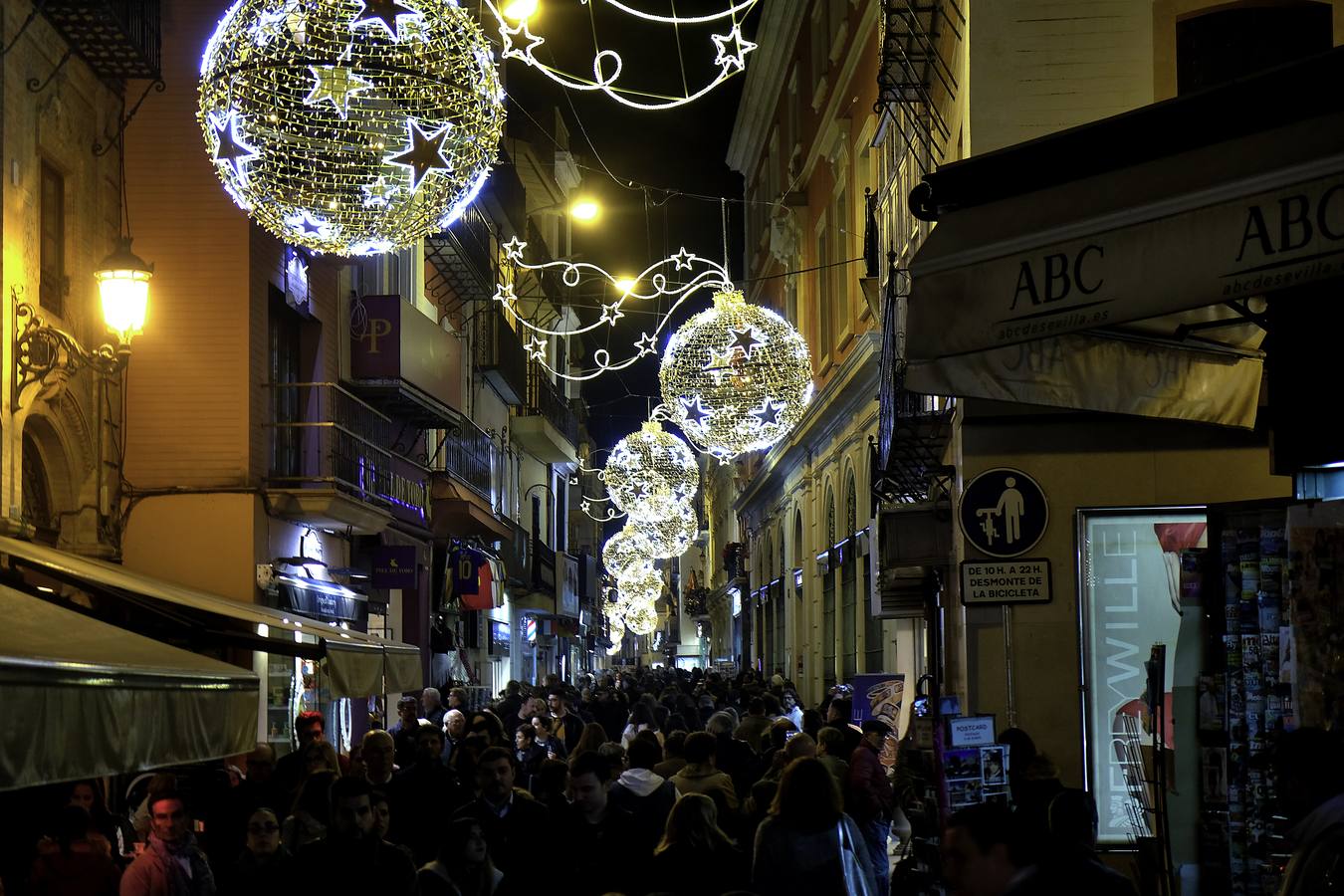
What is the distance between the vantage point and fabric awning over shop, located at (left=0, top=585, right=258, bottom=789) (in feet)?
18.4

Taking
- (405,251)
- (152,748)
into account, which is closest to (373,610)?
(405,251)

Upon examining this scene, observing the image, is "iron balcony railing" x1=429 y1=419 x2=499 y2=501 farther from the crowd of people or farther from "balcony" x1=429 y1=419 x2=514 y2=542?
the crowd of people

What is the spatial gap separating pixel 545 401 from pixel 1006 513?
3384 cm

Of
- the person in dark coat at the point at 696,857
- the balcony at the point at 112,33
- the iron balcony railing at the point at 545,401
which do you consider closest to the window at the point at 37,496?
the balcony at the point at 112,33

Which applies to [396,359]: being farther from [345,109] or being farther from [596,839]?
[596,839]

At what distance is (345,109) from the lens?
352 inches

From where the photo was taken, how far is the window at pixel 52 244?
1455 centimetres

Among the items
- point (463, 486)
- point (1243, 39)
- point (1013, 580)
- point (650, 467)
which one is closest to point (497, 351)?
point (463, 486)

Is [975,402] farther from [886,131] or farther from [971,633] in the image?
[886,131]

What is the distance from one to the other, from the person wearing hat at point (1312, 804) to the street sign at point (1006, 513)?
7.13m

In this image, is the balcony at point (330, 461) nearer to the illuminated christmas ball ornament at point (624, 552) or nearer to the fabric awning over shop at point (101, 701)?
the fabric awning over shop at point (101, 701)

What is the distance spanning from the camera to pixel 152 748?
667 cm

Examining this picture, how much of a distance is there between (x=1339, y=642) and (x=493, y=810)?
446 cm

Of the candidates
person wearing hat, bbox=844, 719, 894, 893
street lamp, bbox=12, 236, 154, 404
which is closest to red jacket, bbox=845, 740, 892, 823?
person wearing hat, bbox=844, 719, 894, 893
